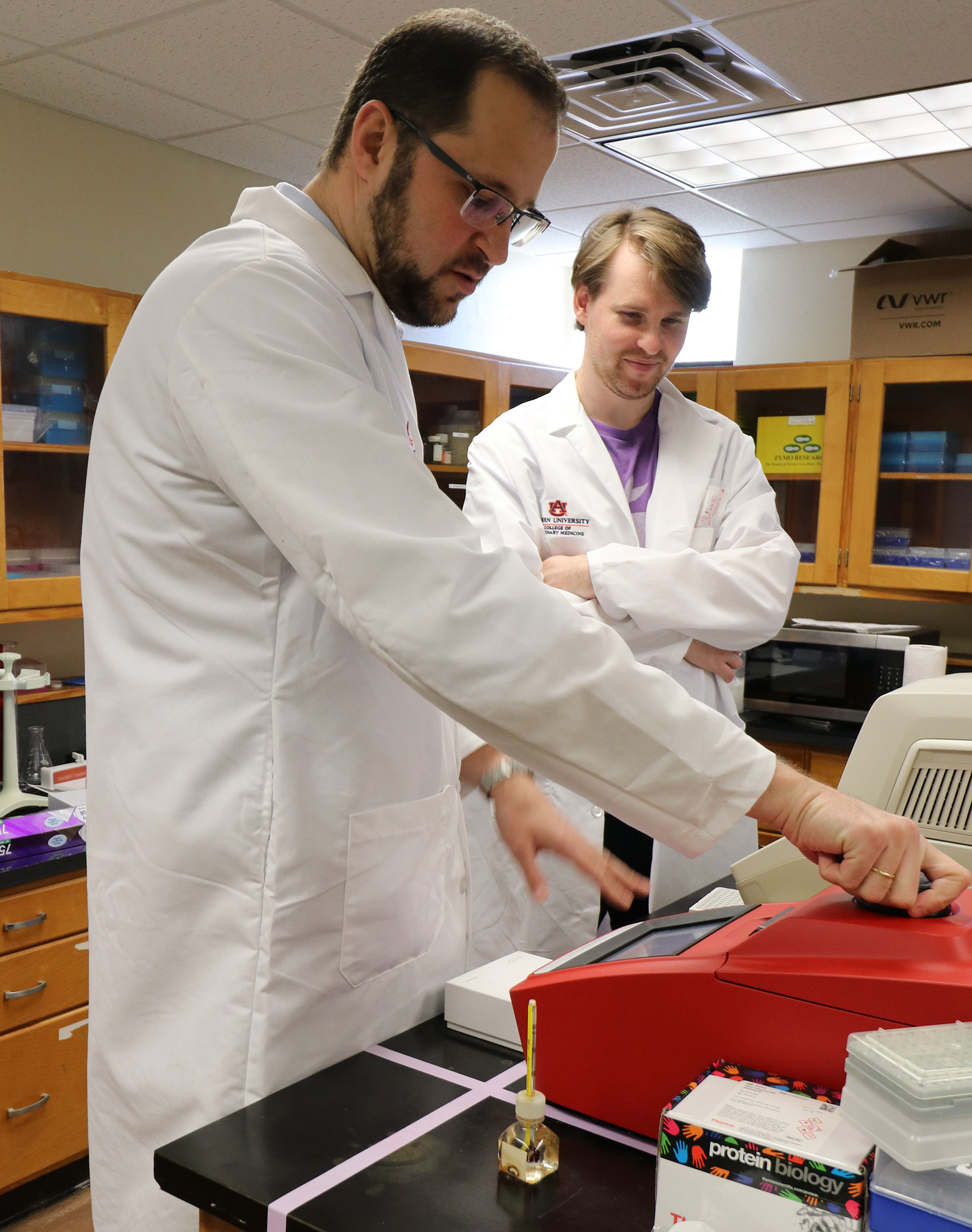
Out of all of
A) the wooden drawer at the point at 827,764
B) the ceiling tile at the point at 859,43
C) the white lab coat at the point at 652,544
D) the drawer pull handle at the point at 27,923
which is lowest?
the drawer pull handle at the point at 27,923

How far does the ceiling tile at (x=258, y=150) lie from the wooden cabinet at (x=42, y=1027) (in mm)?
1972

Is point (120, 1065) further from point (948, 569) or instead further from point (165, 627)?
point (948, 569)

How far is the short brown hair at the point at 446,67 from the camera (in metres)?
1.01

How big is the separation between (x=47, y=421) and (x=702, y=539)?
5.12 feet

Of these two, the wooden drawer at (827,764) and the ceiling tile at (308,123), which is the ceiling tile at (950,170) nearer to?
the ceiling tile at (308,123)

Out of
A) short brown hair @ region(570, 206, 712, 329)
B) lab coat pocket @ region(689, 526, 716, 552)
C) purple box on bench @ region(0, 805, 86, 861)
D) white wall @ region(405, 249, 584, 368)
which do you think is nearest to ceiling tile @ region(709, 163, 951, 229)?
white wall @ region(405, 249, 584, 368)

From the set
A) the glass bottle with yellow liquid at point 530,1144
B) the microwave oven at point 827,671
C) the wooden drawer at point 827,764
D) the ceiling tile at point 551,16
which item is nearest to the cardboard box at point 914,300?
the microwave oven at point 827,671

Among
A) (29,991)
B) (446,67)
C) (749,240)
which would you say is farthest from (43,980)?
(749,240)

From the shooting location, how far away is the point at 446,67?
101 centimetres

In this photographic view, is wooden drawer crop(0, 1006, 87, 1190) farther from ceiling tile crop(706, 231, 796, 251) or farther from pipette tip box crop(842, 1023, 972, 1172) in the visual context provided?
ceiling tile crop(706, 231, 796, 251)

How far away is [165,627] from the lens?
1001mm

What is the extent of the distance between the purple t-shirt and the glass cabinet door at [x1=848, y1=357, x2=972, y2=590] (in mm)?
1595

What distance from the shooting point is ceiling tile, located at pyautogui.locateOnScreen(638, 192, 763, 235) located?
345cm

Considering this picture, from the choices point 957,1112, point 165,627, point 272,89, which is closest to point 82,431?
point 272,89
